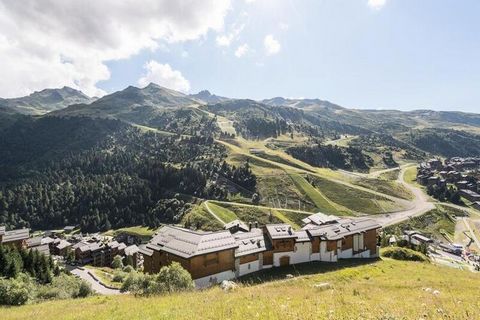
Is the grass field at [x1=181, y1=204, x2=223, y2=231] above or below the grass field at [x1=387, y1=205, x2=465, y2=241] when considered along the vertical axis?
above

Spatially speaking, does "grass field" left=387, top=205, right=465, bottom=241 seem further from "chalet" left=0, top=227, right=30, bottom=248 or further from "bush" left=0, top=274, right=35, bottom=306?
"bush" left=0, top=274, right=35, bottom=306

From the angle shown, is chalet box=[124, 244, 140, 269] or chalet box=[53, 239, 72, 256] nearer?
chalet box=[124, 244, 140, 269]

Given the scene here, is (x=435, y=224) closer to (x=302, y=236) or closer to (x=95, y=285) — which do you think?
(x=302, y=236)

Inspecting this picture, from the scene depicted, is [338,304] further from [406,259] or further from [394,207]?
[394,207]

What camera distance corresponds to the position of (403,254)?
8400cm

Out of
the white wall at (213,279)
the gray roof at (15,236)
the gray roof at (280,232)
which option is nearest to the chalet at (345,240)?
the gray roof at (280,232)

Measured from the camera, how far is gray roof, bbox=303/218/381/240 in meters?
76.8

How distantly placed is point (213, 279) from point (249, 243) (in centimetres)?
1237

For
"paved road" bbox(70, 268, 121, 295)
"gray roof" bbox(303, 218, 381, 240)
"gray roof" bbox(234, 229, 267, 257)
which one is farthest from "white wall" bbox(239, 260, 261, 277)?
"paved road" bbox(70, 268, 121, 295)

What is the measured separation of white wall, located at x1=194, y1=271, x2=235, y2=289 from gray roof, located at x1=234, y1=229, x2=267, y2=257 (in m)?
3.93

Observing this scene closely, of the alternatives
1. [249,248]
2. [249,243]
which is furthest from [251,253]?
[249,243]

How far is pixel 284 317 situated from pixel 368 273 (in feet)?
175

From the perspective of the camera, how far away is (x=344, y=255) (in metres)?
81.1

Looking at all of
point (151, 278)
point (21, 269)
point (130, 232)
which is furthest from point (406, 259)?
point (130, 232)
